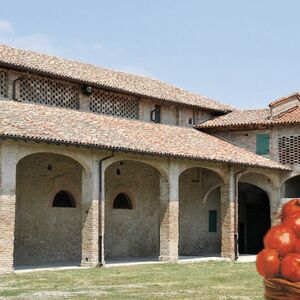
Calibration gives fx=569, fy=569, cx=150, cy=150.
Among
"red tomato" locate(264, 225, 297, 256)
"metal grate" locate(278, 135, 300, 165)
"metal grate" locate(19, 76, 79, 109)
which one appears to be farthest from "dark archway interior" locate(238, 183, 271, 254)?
"red tomato" locate(264, 225, 297, 256)

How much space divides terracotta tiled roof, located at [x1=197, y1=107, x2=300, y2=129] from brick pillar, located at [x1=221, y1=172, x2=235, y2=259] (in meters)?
3.99

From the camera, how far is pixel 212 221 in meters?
27.2

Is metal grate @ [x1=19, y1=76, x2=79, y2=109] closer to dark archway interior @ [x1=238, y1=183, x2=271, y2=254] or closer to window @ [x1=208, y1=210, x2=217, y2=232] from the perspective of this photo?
window @ [x1=208, y1=210, x2=217, y2=232]

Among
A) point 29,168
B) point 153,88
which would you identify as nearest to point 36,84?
point 29,168

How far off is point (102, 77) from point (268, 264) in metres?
22.1

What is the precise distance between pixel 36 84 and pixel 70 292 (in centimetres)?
1100

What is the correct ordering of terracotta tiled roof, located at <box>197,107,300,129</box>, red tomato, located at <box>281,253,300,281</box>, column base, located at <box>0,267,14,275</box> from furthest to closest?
terracotta tiled roof, located at <box>197,107,300,129</box>
column base, located at <box>0,267,14,275</box>
red tomato, located at <box>281,253,300,281</box>

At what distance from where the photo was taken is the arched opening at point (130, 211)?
73.7 feet

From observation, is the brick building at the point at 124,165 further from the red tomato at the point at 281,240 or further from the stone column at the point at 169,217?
the red tomato at the point at 281,240

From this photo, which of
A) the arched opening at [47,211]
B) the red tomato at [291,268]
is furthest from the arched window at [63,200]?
the red tomato at [291,268]

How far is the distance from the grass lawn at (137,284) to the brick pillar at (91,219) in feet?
3.21

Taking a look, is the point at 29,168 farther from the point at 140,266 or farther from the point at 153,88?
the point at 153,88

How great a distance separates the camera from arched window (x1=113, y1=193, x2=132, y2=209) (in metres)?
23.0

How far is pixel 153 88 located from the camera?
86.8ft
